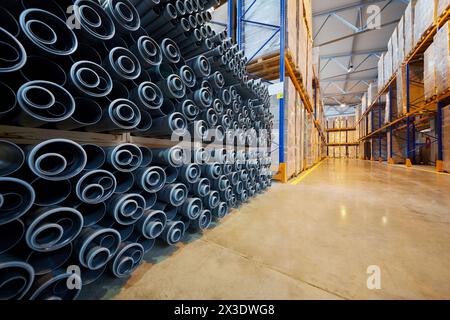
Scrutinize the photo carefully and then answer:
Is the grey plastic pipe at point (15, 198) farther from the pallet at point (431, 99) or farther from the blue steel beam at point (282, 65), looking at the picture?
the pallet at point (431, 99)

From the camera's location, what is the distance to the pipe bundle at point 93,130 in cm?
76

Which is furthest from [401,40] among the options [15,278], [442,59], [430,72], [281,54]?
[15,278]

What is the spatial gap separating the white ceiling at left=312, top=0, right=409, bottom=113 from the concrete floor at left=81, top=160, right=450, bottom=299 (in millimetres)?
11051

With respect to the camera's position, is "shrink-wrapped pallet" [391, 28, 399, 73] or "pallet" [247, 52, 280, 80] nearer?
"pallet" [247, 52, 280, 80]

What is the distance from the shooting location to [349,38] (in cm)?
1070

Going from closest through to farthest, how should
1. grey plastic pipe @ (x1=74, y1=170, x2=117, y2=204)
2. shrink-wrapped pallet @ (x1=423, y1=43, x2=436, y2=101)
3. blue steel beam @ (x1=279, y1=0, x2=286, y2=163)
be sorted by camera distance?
grey plastic pipe @ (x1=74, y1=170, x2=117, y2=204), blue steel beam @ (x1=279, y1=0, x2=286, y2=163), shrink-wrapped pallet @ (x1=423, y1=43, x2=436, y2=101)

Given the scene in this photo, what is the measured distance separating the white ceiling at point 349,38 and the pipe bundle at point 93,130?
11.1 metres

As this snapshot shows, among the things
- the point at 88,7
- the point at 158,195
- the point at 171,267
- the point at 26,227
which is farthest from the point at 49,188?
the point at 88,7

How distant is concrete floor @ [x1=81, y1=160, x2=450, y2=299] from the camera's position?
38.6 inches

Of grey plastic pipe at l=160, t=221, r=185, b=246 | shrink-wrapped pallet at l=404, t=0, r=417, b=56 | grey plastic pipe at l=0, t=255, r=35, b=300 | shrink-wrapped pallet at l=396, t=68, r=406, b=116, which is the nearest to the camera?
grey plastic pipe at l=0, t=255, r=35, b=300

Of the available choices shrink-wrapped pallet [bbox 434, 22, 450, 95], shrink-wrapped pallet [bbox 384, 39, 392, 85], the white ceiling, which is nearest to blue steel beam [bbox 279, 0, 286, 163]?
shrink-wrapped pallet [bbox 434, 22, 450, 95]

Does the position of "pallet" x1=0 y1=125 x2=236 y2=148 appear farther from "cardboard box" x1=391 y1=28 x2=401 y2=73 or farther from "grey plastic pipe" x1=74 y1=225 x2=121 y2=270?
"cardboard box" x1=391 y1=28 x2=401 y2=73

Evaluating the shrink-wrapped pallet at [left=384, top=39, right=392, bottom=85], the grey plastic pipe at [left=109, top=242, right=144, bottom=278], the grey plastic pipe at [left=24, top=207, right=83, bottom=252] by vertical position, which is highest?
the shrink-wrapped pallet at [left=384, top=39, right=392, bottom=85]

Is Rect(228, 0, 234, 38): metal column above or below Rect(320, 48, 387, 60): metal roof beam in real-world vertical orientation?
below
